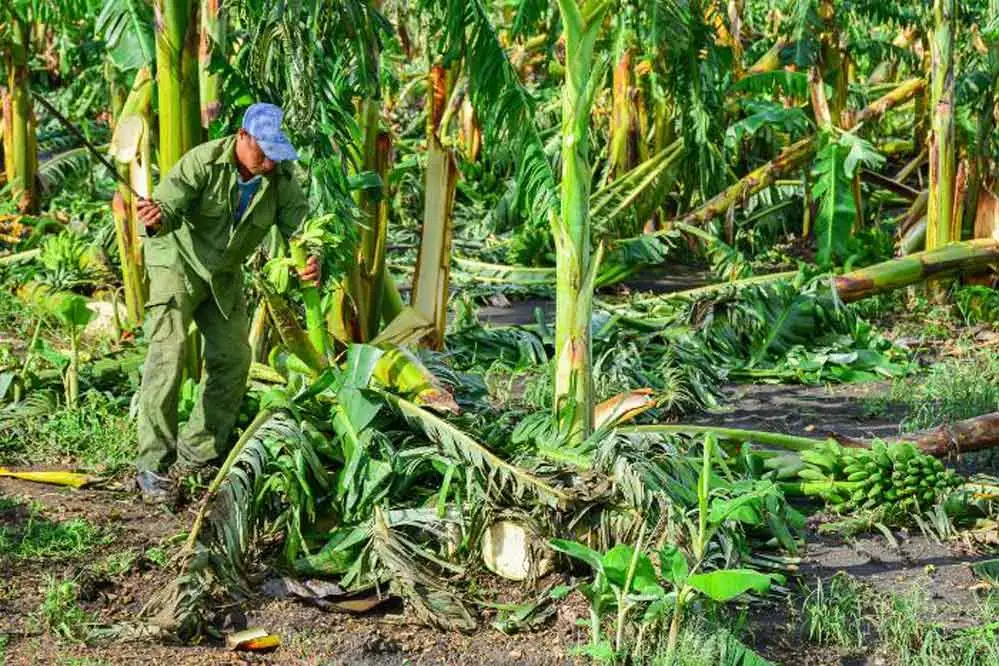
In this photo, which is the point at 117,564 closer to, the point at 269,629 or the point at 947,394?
the point at 269,629

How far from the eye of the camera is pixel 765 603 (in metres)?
5.43

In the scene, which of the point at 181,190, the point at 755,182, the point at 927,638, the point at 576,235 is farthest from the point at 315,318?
the point at 755,182

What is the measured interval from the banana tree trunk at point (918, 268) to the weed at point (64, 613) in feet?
18.5

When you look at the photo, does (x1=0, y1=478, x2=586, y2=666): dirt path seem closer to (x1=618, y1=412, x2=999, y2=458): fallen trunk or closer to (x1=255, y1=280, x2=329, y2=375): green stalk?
(x1=255, y1=280, x2=329, y2=375): green stalk

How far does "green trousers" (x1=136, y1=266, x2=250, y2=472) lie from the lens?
257 inches

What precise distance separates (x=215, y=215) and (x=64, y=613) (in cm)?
193

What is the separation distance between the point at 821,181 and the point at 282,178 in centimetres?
519

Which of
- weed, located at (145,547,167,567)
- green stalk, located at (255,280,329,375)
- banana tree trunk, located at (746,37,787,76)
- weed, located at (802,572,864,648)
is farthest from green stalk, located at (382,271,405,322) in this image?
banana tree trunk, located at (746,37,787,76)

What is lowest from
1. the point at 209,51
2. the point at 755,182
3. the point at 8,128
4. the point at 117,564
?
the point at 117,564

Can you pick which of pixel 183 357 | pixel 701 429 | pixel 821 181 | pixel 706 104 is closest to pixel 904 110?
pixel 821 181

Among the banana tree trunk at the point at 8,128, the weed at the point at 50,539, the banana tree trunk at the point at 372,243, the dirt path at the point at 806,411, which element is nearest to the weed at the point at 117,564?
the weed at the point at 50,539

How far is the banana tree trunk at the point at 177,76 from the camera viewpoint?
6.97 m

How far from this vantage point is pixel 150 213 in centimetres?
620

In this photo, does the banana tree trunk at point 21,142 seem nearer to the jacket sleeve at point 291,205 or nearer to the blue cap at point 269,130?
the jacket sleeve at point 291,205
